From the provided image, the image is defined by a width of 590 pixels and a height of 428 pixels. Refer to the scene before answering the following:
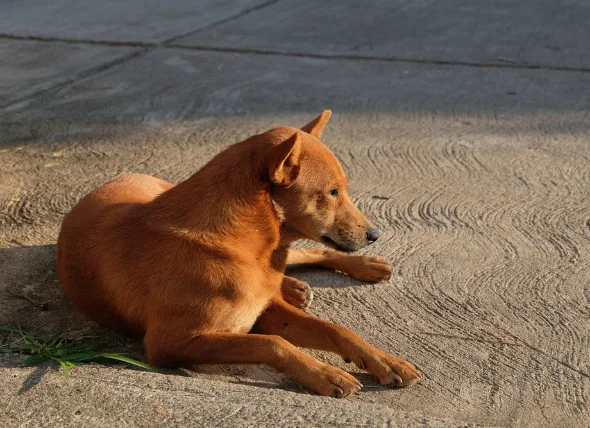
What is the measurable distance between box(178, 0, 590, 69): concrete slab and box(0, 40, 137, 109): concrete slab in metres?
0.84

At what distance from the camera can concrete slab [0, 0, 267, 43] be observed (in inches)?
329

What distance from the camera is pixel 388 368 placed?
11.2 ft

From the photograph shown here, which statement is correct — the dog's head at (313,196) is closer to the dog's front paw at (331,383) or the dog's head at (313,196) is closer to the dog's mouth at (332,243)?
the dog's mouth at (332,243)

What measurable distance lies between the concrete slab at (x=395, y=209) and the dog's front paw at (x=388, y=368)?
53 millimetres

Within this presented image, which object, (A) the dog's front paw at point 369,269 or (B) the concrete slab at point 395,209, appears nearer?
(B) the concrete slab at point 395,209

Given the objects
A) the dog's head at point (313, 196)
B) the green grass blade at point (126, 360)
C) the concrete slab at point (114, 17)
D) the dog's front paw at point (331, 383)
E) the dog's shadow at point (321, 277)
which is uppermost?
the concrete slab at point (114, 17)

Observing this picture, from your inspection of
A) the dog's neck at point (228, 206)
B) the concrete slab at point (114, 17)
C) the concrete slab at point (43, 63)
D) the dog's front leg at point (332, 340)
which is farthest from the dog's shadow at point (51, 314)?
the concrete slab at point (114, 17)

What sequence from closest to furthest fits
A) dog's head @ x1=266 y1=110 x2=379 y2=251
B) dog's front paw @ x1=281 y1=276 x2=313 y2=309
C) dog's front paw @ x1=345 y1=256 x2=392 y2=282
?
1. dog's head @ x1=266 y1=110 x2=379 y2=251
2. dog's front paw @ x1=281 y1=276 x2=313 y2=309
3. dog's front paw @ x1=345 y1=256 x2=392 y2=282

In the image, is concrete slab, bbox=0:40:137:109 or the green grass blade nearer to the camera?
the green grass blade

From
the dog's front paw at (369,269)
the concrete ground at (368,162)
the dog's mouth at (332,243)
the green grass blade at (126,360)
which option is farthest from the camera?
the dog's front paw at (369,269)

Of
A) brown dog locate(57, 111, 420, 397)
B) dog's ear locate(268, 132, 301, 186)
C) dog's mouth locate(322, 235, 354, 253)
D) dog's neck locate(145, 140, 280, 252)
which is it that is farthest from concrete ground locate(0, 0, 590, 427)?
dog's ear locate(268, 132, 301, 186)

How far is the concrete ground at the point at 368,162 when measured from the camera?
10.6 ft

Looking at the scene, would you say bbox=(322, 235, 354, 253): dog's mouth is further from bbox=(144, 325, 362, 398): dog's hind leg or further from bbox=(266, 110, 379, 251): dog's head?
bbox=(144, 325, 362, 398): dog's hind leg

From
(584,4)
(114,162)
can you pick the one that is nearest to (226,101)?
(114,162)
